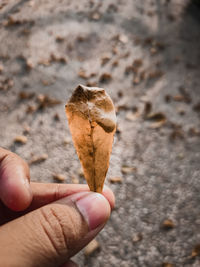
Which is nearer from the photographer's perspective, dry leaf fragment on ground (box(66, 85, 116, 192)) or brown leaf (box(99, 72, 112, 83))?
dry leaf fragment on ground (box(66, 85, 116, 192))

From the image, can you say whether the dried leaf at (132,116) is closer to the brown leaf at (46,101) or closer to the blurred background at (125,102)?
the blurred background at (125,102)

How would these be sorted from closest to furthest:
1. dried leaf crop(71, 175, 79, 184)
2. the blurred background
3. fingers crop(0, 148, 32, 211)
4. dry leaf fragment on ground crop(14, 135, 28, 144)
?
fingers crop(0, 148, 32, 211) → the blurred background → dried leaf crop(71, 175, 79, 184) → dry leaf fragment on ground crop(14, 135, 28, 144)

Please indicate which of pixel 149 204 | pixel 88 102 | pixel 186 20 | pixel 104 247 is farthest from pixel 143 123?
pixel 186 20

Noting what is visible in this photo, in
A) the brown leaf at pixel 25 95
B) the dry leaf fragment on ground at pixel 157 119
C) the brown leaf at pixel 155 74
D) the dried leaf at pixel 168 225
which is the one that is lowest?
the dried leaf at pixel 168 225

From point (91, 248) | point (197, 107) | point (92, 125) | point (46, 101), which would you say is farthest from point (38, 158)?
point (197, 107)

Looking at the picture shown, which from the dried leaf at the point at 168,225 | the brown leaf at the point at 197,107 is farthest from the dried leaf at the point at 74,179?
the brown leaf at the point at 197,107

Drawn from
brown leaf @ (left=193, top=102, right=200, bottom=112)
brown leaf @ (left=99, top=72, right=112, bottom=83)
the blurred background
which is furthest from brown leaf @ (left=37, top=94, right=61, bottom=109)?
brown leaf @ (left=193, top=102, right=200, bottom=112)

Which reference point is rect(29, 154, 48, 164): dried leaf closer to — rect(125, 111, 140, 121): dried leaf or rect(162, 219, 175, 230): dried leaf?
rect(125, 111, 140, 121): dried leaf
